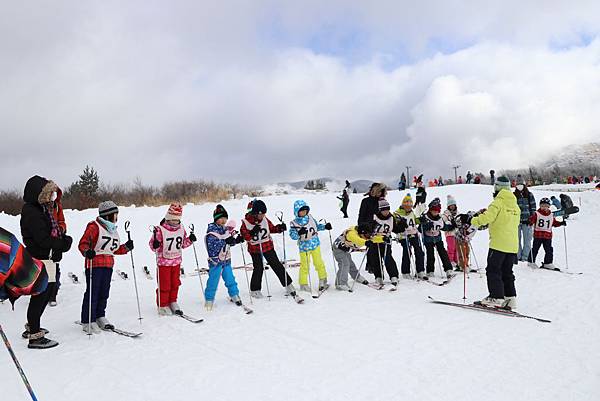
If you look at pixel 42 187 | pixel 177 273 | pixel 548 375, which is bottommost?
pixel 548 375

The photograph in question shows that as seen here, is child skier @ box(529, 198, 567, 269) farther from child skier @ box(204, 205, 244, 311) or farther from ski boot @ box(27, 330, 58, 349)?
ski boot @ box(27, 330, 58, 349)

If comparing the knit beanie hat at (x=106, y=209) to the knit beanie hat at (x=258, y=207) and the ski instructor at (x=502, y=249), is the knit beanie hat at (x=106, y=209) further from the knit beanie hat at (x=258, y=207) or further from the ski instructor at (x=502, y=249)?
the ski instructor at (x=502, y=249)

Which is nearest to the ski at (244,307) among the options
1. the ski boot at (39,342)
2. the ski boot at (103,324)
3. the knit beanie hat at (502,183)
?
the ski boot at (103,324)

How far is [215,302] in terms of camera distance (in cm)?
753

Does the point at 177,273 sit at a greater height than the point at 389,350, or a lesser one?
greater

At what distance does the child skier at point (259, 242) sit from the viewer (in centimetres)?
772

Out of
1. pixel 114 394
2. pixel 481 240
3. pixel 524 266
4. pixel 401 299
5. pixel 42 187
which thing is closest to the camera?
pixel 114 394

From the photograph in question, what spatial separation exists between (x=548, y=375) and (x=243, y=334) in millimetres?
3563

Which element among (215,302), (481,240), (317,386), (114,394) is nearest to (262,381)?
(317,386)

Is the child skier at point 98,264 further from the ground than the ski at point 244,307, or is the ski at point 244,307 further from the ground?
the child skier at point 98,264

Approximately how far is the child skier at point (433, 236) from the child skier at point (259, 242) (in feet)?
11.0

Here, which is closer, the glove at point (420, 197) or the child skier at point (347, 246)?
the child skier at point (347, 246)

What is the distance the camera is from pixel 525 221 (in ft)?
35.7

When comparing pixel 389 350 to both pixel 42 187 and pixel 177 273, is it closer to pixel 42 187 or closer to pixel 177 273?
pixel 177 273
